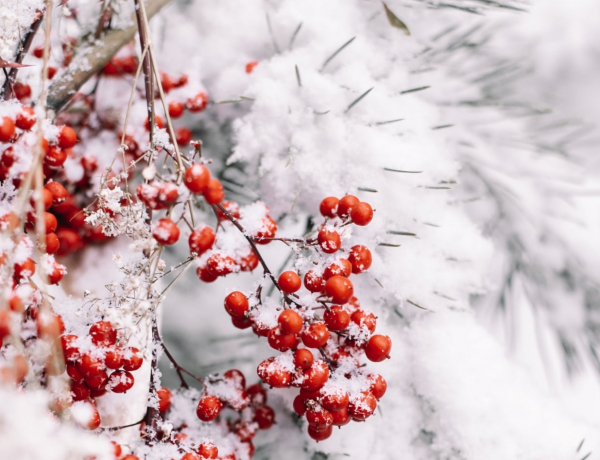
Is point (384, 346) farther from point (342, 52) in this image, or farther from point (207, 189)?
point (342, 52)

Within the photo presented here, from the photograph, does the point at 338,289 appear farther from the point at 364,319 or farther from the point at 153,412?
the point at 153,412

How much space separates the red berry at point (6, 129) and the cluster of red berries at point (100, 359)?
0.14 meters

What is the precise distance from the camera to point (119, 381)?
376 mm

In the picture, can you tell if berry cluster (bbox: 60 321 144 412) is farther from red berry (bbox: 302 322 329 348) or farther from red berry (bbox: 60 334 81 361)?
red berry (bbox: 302 322 329 348)

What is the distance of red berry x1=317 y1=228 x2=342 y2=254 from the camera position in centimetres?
39

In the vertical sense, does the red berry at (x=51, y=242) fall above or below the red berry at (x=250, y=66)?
below

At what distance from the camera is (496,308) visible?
2.05 feet

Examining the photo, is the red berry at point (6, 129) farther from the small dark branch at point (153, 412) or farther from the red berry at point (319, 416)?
the red berry at point (319, 416)

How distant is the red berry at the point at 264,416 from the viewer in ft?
1.55

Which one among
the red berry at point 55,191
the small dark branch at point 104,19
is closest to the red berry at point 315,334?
the red berry at point 55,191

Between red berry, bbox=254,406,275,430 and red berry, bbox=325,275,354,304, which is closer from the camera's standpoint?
red berry, bbox=325,275,354,304

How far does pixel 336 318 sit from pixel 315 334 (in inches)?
0.8

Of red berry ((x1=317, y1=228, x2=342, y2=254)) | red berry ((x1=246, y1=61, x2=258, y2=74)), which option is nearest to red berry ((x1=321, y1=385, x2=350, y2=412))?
red berry ((x1=317, y1=228, x2=342, y2=254))

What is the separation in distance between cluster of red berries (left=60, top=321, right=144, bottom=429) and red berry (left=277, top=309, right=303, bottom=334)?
0.11m
